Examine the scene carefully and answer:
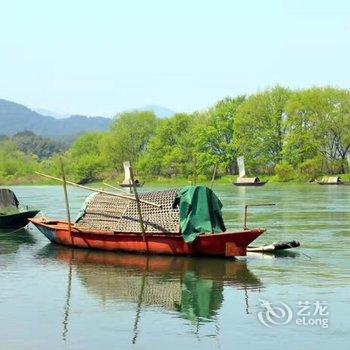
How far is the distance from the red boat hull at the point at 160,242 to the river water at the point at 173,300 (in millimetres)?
385

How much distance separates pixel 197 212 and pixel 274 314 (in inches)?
359

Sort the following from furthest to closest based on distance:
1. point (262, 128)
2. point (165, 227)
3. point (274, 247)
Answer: point (262, 128)
point (274, 247)
point (165, 227)

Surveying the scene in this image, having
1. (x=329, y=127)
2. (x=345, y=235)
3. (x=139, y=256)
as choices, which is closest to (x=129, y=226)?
(x=139, y=256)

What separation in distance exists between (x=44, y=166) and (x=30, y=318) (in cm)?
15059

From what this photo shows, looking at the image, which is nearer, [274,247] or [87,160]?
[274,247]

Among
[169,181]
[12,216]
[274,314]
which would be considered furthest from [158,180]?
[274,314]

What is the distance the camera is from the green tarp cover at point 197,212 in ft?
86.6

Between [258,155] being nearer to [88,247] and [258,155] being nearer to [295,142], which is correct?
[295,142]

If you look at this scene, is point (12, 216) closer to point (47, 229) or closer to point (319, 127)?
point (47, 229)

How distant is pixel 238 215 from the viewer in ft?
153

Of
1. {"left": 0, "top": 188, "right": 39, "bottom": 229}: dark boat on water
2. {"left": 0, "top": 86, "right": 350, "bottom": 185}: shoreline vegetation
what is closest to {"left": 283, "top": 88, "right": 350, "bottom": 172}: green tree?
{"left": 0, "top": 86, "right": 350, "bottom": 185}: shoreline vegetation

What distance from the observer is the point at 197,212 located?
26641 mm

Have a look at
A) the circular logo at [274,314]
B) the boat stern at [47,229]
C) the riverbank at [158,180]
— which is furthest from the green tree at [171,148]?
the circular logo at [274,314]

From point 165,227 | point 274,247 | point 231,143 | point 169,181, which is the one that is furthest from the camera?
point 169,181
